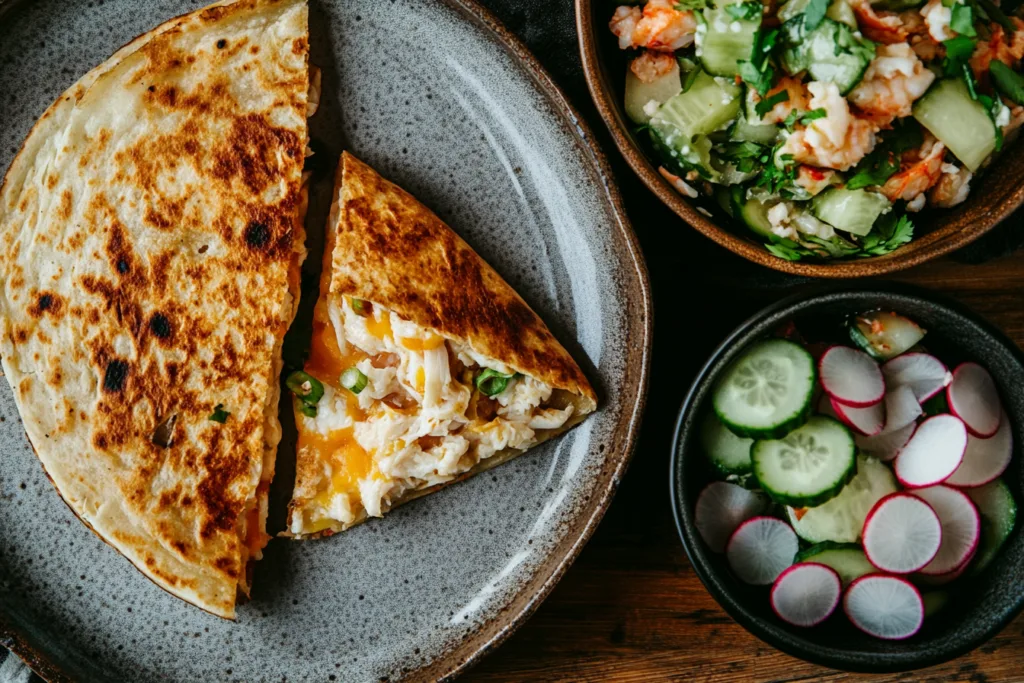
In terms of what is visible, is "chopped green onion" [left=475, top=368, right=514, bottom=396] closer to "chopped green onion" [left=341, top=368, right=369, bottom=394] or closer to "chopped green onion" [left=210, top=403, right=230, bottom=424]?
"chopped green onion" [left=341, top=368, right=369, bottom=394]

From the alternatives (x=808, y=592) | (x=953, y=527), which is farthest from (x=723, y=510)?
(x=953, y=527)

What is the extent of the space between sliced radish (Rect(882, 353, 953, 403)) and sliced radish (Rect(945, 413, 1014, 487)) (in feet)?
0.58

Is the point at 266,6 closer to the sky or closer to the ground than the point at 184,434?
closer to the sky

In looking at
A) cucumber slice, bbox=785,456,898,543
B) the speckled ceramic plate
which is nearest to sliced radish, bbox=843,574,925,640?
cucumber slice, bbox=785,456,898,543

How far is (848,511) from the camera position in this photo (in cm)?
259

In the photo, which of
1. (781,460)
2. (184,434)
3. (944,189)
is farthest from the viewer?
(184,434)

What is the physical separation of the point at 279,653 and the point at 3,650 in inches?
38.1

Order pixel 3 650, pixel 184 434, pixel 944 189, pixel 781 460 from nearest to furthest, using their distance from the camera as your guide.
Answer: pixel 944 189 → pixel 781 460 → pixel 184 434 → pixel 3 650

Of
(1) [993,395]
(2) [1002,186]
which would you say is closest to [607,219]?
(2) [1002,186]

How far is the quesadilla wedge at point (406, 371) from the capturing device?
8.49 ft

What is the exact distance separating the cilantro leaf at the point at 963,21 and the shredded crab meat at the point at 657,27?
617mm

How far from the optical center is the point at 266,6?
105 inches

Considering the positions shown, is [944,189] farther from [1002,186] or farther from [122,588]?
[122,588]

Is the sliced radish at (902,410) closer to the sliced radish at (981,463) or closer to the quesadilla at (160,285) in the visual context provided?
the sliced radish at (981,463)
